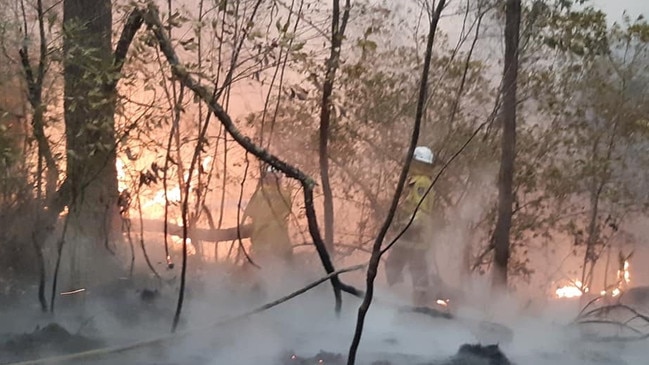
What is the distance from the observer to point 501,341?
4160 mm

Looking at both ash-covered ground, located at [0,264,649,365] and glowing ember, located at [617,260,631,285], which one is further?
glowing ember, located at [617,260,631,285]

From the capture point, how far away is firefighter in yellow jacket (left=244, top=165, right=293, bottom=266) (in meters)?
5.04

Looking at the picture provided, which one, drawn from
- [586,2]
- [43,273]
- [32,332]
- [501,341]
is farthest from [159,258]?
[586,2]

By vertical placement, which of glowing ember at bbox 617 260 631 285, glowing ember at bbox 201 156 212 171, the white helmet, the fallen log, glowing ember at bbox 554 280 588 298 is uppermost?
the white helmet

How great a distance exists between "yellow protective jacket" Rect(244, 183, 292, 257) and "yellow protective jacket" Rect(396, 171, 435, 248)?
0.70m

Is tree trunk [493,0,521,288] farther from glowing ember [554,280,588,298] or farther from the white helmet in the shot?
glowing ember [554,280,588,298]

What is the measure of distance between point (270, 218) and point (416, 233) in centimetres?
90

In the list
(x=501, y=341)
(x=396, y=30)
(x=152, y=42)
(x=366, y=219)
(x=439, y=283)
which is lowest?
(x=501, y=341)

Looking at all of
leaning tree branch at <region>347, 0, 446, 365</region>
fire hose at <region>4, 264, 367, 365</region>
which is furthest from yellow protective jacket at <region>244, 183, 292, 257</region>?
leaning tree branch at <region>347, 0, 446, 365</region>

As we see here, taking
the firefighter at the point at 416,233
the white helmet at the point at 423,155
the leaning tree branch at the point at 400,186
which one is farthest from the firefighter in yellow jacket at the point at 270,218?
the leaning tree branch at the point at 400,186

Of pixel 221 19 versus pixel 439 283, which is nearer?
pixel 221 19

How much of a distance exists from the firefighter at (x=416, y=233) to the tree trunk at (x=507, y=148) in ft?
1.53

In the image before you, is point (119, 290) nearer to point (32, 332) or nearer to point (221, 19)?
point (32, 332)

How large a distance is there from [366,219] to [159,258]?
4.75 ft
